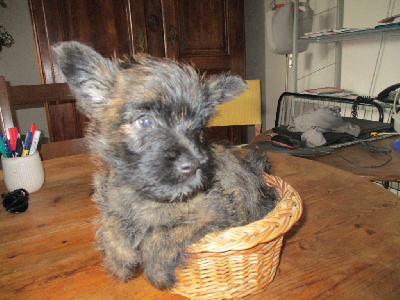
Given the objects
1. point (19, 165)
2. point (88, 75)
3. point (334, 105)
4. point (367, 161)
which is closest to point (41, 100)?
point (19, 165)

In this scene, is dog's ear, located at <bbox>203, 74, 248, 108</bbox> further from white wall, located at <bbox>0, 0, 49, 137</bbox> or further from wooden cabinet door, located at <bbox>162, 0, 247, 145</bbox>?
white wall, located at <bbox>0, 0, 49, 137</bbox>

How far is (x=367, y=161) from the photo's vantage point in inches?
71.7

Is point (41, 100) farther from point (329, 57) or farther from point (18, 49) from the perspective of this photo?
point (329, 57)

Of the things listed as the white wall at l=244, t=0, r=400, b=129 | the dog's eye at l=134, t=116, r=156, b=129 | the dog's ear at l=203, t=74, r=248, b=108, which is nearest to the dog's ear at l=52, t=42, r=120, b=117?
the dog's eye at l=134, t=116, r=156, b=129

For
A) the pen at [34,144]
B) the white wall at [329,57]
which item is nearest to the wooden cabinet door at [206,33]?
the white wall at [329,57]

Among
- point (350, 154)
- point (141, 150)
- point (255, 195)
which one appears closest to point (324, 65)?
point (350, 154)

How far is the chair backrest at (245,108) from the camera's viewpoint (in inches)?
118

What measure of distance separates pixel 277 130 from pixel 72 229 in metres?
1.89

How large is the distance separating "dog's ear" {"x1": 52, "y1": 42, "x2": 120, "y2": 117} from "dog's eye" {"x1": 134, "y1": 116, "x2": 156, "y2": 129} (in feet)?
0.62

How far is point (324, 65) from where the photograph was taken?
12.1 feet

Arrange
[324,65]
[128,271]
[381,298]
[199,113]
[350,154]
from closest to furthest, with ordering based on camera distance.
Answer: [381,298] → [128,271] → [199,113] → [350,154] → [324,65]

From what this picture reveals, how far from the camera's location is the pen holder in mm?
1438

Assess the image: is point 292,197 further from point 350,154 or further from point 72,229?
point 350,154

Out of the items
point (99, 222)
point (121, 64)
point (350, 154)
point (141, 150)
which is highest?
point (121, 64)
